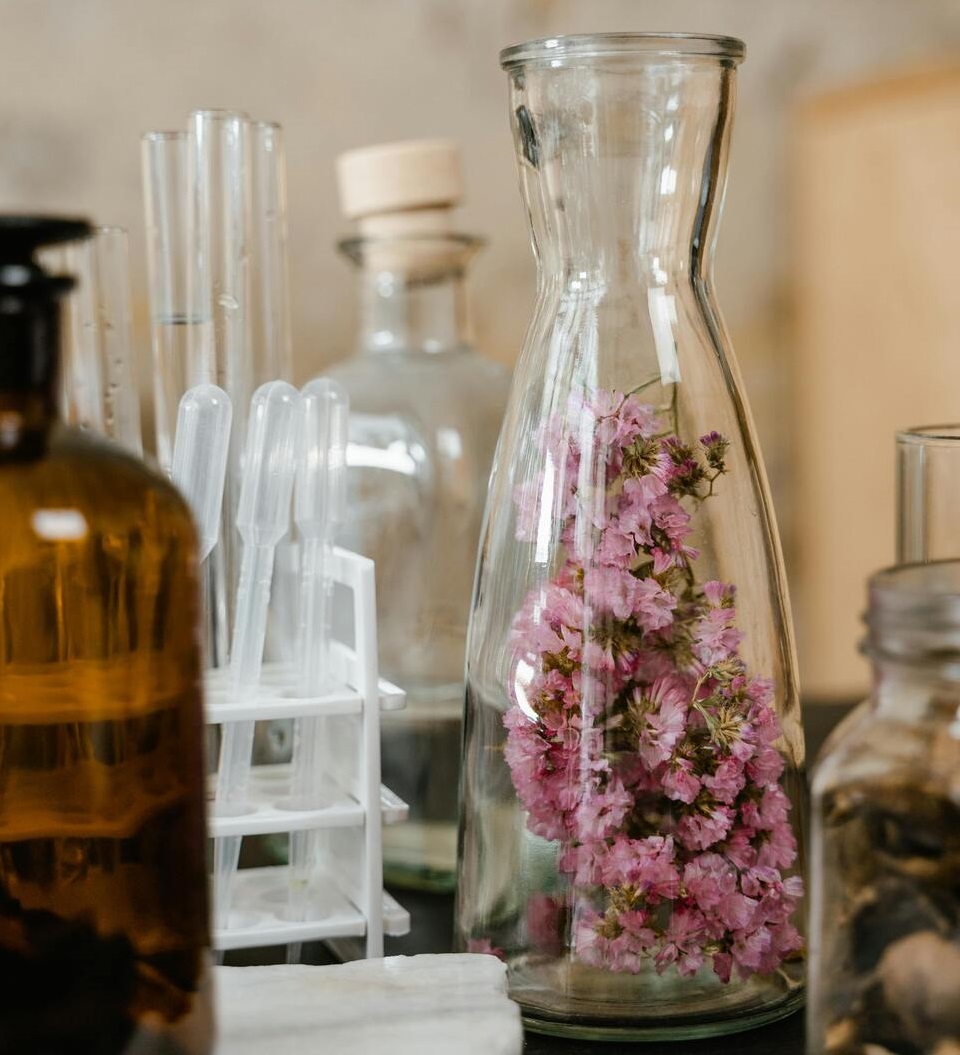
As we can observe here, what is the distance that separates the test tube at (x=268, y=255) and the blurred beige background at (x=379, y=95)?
51 centimetres

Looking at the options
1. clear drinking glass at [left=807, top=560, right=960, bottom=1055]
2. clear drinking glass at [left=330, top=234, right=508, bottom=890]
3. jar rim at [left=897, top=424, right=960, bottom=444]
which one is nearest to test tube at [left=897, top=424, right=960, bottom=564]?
jar rim at [left=897, top=424, right=960, bottom=444]

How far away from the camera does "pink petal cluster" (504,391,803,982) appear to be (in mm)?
360

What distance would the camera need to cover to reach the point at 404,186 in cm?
55

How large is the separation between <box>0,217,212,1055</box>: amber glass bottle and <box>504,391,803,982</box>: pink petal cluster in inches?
4.0

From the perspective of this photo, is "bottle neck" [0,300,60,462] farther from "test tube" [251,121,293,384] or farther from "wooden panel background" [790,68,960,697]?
"wooden panel background" [790,68,960,697]

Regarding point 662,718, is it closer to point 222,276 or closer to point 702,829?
point 702,829

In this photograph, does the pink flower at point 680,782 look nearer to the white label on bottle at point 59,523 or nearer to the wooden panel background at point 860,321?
the white label on bottle at point 59,523

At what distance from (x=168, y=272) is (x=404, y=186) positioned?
0.39ft

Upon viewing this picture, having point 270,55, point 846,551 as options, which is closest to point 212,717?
point 270,55

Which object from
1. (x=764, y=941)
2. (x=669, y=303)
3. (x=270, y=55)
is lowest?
(x=764, y=941)

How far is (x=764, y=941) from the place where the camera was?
37 centimetres

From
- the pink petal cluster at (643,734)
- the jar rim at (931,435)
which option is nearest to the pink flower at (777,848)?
the pink petal cluster at (643,734)

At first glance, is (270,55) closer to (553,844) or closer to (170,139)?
(170,139)

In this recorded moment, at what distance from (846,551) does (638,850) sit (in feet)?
2.74
